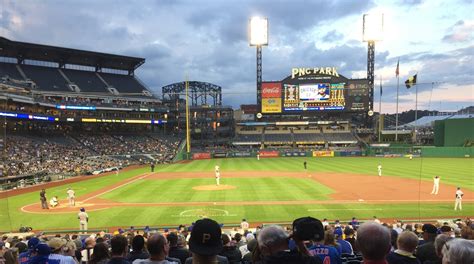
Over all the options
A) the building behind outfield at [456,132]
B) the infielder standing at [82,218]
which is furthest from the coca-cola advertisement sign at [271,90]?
the infielder standing at [82,218]

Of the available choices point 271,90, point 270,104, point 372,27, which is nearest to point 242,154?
point 270,104

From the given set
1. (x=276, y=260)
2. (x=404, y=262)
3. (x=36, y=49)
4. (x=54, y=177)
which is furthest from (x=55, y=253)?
(x=36, y=49)

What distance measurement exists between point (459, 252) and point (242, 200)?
2316 centimetres

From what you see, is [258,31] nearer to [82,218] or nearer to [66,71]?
[66,71]

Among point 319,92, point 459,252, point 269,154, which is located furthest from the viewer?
point 269,154

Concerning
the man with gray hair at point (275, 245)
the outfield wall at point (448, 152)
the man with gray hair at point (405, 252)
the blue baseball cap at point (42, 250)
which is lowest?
the outfield wall at point (448, 152)

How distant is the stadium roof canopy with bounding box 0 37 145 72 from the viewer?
67.1m

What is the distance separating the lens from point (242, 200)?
25.7 m

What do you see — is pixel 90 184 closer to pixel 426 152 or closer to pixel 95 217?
pixel 95 217

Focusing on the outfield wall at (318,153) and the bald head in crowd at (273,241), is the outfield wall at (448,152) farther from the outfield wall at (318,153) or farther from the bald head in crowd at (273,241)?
the bald head in crowd at (273,241)

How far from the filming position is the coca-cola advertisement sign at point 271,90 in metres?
73.6

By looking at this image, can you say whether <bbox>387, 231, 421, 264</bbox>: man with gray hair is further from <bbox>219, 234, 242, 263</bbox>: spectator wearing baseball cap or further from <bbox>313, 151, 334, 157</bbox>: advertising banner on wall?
<bbox>313, 151, 334, 157</bbox>: advertising banner on wall

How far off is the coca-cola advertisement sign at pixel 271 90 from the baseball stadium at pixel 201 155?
8.7 inches

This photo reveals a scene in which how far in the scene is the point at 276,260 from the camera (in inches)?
119
